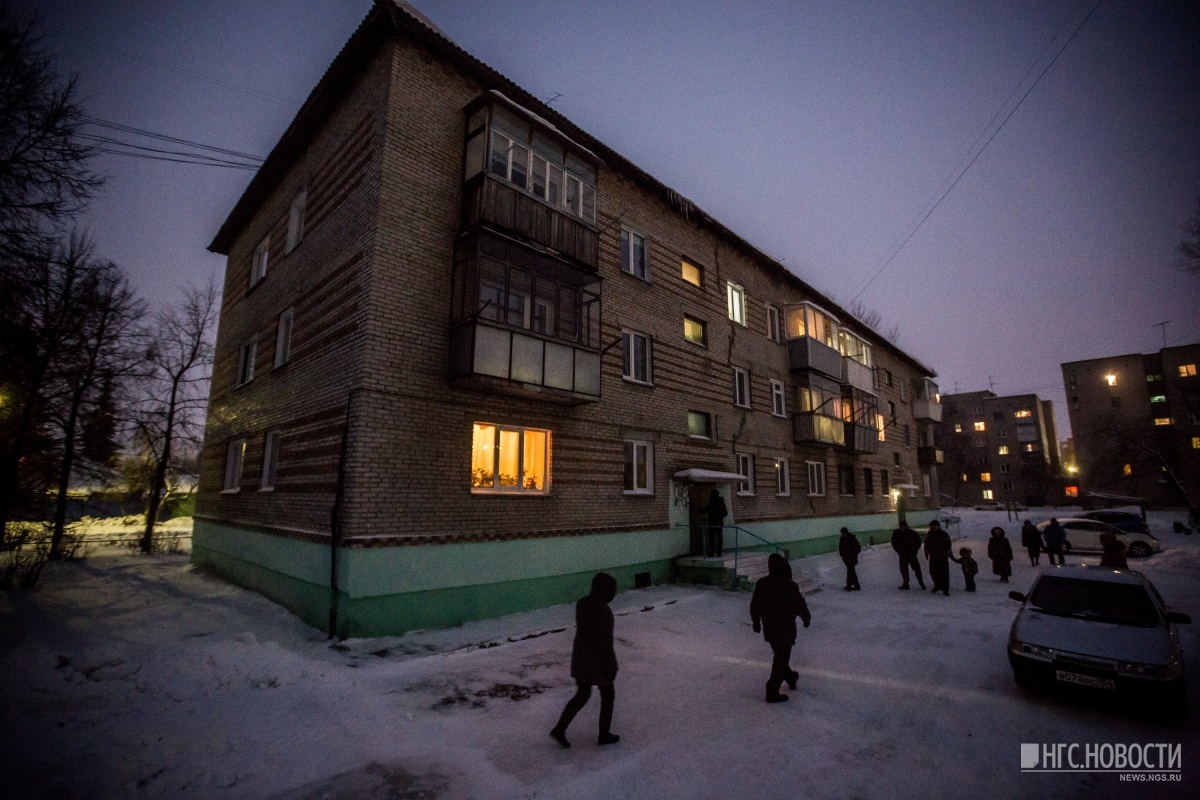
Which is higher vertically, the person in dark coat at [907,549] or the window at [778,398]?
the window at [778,398]

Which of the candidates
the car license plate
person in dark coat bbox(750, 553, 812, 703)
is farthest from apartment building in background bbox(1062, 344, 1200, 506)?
person in dark coat bbox(750, 553, 812, 703)

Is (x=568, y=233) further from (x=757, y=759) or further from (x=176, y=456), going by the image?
(x=176, y=456)

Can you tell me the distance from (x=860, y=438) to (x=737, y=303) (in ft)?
30.1

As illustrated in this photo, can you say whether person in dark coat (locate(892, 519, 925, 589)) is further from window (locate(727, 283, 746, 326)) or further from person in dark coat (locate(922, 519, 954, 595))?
window (locate(727, 283, 746, 326))

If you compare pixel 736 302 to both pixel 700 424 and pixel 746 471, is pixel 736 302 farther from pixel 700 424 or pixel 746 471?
pixel 746 471

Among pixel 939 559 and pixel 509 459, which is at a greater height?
pixel 509 459

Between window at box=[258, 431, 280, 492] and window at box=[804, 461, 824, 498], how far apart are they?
57.7 feet

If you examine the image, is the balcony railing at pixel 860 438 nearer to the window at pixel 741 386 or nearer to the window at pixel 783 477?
the window at pixel 783 477

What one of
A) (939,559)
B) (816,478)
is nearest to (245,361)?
(939,559)

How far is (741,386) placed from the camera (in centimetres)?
1814

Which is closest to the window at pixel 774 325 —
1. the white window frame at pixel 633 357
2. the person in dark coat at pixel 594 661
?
the white window frame at pixel 633 357

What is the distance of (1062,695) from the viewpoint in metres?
6.27

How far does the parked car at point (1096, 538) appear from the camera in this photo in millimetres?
20859

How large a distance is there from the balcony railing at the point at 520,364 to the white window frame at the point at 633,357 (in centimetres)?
243
